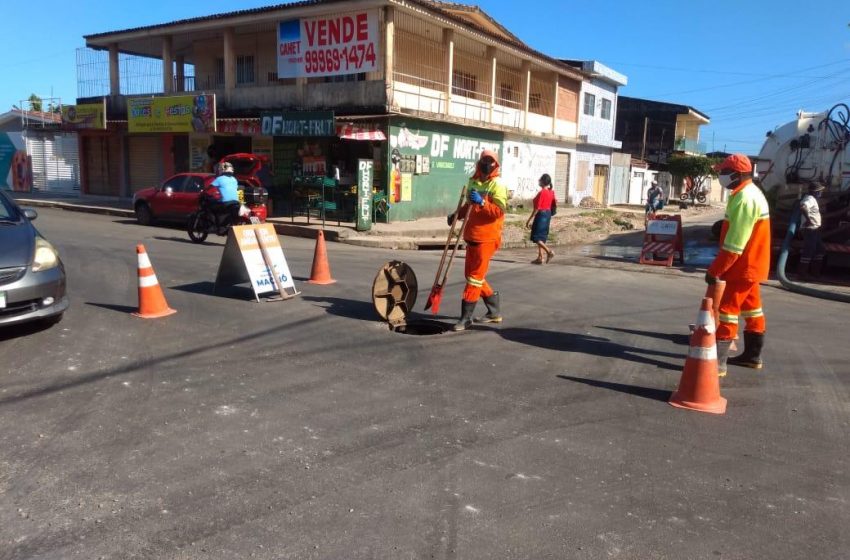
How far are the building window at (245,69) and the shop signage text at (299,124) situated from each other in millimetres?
5778

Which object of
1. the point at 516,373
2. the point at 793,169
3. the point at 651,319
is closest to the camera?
the point at 516,373

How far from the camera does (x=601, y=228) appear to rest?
21141 millimetres

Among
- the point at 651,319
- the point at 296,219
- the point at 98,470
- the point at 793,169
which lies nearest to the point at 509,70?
the point at 296,219

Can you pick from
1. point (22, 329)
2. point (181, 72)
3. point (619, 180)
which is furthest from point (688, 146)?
point (22, 329)

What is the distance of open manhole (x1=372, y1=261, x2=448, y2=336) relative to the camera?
7.09m

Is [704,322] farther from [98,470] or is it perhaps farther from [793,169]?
[793,169]

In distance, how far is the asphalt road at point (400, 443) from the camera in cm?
315

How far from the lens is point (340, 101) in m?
19.7

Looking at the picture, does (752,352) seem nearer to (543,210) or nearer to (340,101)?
(543,210)

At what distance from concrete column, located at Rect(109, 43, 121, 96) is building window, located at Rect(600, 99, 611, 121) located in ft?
75.4

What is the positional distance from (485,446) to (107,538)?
2.15 metres

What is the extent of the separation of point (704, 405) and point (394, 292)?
345cm

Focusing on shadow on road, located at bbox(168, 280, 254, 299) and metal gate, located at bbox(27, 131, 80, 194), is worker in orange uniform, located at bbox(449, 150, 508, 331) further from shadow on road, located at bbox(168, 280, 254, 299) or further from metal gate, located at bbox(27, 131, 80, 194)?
metal gate, located at bbox(27, 131, 80, 194)

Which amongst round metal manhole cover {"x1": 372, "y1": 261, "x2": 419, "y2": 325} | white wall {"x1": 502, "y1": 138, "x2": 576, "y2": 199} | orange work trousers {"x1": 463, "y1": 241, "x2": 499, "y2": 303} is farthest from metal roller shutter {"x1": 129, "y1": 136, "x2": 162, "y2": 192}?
orange work trousers {"x1": 463, "y1": 241, "x2": 499, "y2": 303}
